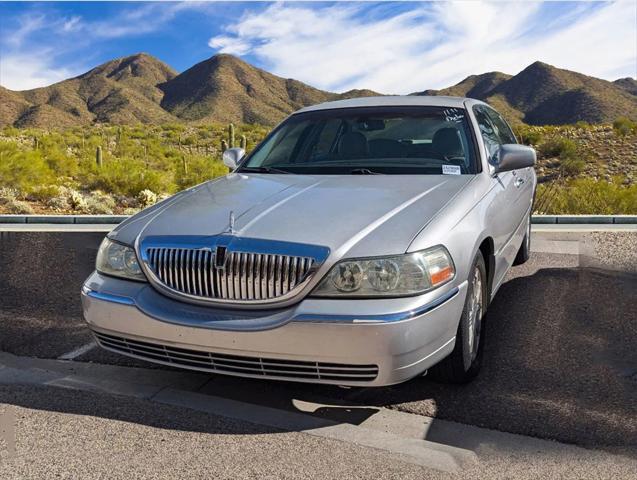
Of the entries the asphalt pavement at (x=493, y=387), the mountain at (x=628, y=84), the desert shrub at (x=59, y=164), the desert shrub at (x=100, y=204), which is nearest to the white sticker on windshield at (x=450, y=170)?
the asphalt pavement at (x=493, y=387)

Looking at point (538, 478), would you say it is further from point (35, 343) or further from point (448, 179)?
point (35, 343)

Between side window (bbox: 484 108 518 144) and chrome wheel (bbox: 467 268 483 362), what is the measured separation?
221cm

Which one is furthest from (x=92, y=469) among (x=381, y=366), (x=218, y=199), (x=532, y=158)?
(x=532, y=158)

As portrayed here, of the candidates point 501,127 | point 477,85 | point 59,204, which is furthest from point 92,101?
point 501,127

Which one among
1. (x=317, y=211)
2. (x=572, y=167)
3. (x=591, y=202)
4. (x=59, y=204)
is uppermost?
(x=317, y=211)

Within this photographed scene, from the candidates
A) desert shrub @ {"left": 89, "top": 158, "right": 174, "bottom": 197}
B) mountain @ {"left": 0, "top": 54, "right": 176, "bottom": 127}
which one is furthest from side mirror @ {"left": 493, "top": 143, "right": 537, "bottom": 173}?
mountain @ {"left": 0, "top": 54, "right": 176, "bottom": 127}

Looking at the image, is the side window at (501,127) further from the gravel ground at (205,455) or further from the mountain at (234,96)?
the mountain at (234,96)

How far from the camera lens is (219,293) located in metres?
3.38

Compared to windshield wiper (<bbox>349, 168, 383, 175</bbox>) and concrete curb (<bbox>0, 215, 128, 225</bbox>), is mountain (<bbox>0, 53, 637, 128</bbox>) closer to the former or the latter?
concrete curb (<bbox>0, 215, 128, 225</bbox>)

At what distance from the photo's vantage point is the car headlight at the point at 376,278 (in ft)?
10.6

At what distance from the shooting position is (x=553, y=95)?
275ft

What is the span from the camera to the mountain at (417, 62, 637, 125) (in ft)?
245

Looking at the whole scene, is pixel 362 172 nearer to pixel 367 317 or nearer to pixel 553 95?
pixel 367 317

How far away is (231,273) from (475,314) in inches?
56.0
